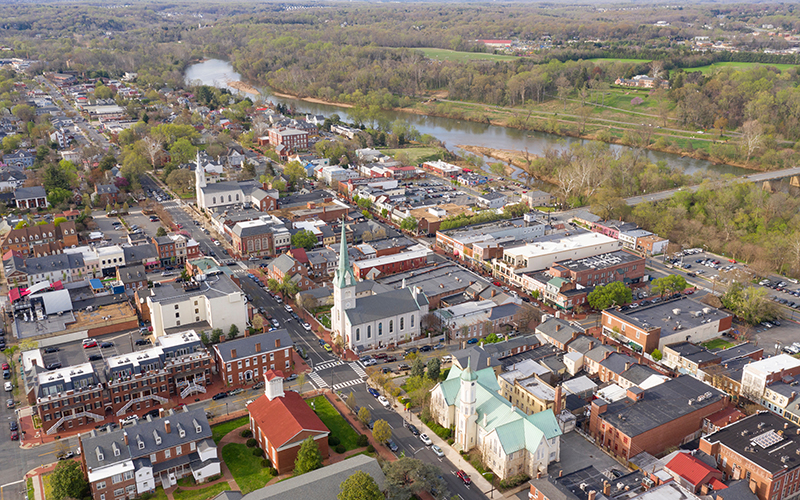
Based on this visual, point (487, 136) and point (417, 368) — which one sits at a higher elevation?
point (487, 136)

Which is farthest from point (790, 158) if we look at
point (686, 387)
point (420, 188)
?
point (686, 387)

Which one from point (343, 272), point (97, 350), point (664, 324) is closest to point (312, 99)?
point (343, 272)

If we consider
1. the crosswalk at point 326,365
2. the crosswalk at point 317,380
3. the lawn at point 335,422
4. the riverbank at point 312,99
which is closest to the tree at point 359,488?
the lawn at point 335,422

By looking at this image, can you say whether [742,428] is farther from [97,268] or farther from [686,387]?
[97,268]

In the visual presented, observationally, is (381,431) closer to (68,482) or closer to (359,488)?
(359,488)

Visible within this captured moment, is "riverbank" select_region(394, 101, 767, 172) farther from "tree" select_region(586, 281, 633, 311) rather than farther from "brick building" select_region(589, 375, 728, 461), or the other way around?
"brick building" select_region(589, 375, 728, 461)

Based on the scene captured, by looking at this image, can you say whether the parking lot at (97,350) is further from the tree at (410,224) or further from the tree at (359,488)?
the tree at (410,224)

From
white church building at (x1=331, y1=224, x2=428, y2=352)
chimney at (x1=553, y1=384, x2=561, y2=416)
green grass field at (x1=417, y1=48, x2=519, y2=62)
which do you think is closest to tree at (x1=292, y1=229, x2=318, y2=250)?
white church building at (x1=331, y1=224, x2=428, y2=352)

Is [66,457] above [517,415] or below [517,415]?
below
